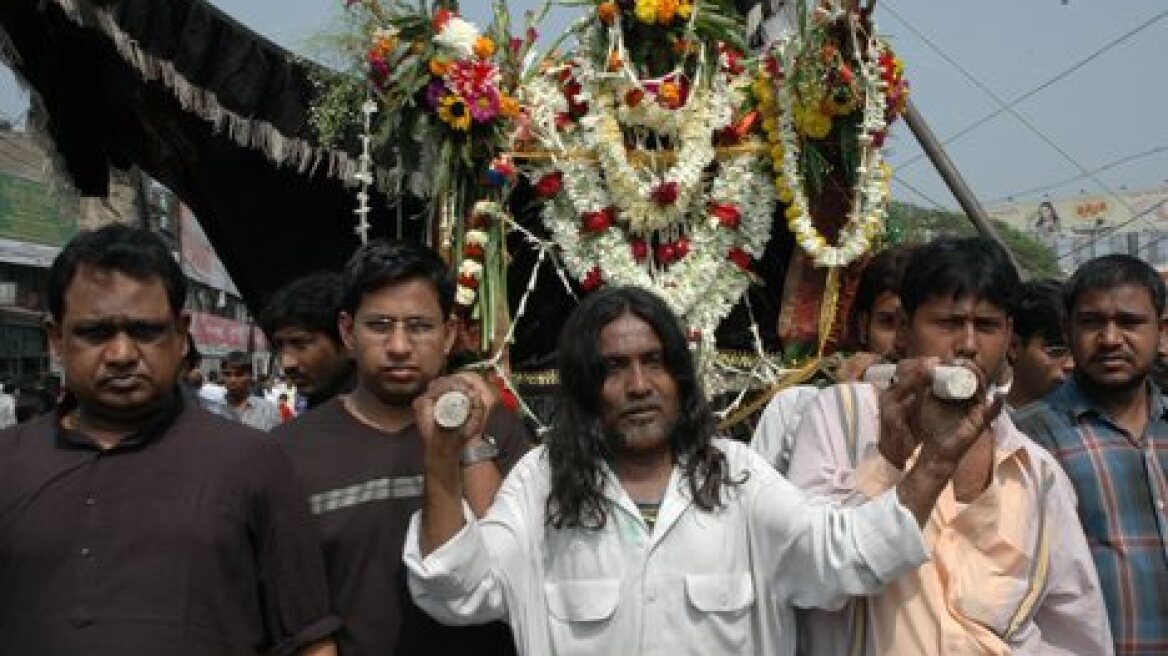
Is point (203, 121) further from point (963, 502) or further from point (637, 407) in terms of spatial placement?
point (963, 502)

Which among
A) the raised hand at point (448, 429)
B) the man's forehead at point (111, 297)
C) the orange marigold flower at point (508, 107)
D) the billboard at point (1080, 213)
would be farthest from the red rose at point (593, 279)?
the billboard at point (1080, 213)

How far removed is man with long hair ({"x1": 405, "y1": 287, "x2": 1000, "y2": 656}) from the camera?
2.25 metres

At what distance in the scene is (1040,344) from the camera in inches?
172

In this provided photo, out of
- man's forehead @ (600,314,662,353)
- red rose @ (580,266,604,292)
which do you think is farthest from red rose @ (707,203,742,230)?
man's forehead @ (600,314,662,353)

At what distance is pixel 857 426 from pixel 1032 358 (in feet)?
6.63

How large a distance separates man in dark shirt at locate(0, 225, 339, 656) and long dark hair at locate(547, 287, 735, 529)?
21.1 inches

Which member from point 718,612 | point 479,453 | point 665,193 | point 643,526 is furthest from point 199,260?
point 718,612

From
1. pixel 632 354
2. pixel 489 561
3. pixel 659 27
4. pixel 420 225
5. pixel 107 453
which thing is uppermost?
pixel 659 27

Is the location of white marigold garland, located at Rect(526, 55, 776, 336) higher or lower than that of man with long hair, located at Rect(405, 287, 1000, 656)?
higher

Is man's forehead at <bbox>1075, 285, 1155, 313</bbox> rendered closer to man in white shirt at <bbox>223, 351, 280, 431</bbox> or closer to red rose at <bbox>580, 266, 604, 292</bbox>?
red rose at <bbox>580, 266, 604, 292</bbox>

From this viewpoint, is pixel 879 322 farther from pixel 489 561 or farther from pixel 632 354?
pixel 489 561

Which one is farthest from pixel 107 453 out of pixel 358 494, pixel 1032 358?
pixel 1032 358

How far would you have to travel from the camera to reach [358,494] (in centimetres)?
260

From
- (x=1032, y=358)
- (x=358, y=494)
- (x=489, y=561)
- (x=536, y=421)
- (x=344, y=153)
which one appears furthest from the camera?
(x=344, y=153)
